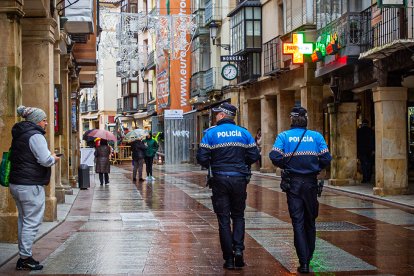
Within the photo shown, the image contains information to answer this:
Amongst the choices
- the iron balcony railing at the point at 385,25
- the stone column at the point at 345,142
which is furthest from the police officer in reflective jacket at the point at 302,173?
the stone column at the point at 345,142

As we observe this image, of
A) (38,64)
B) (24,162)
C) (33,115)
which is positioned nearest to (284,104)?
(38,64)

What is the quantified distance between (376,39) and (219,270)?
1253 cm

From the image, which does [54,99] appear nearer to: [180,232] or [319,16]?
[180,232]

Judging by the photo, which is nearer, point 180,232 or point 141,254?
point 141,254

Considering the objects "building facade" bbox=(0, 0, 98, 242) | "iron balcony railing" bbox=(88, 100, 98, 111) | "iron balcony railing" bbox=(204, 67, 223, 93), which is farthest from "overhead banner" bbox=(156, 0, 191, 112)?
"iron balcony railing" bbox=(88, 100, 98, 111)

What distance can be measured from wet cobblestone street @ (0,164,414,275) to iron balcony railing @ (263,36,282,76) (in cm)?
1203

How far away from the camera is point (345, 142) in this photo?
78.5ft

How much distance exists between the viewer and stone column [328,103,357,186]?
23.9 metres

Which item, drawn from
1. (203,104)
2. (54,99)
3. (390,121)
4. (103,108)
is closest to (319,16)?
(390,121)

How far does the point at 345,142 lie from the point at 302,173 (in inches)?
608

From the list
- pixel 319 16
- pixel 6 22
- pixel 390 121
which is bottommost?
pixel 390 121

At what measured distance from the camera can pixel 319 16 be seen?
2548 centimetres

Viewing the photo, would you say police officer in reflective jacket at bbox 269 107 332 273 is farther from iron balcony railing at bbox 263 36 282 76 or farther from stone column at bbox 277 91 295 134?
stone column at bbox 277 91 295 134

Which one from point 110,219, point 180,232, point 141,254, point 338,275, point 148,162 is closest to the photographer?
point 338,275
